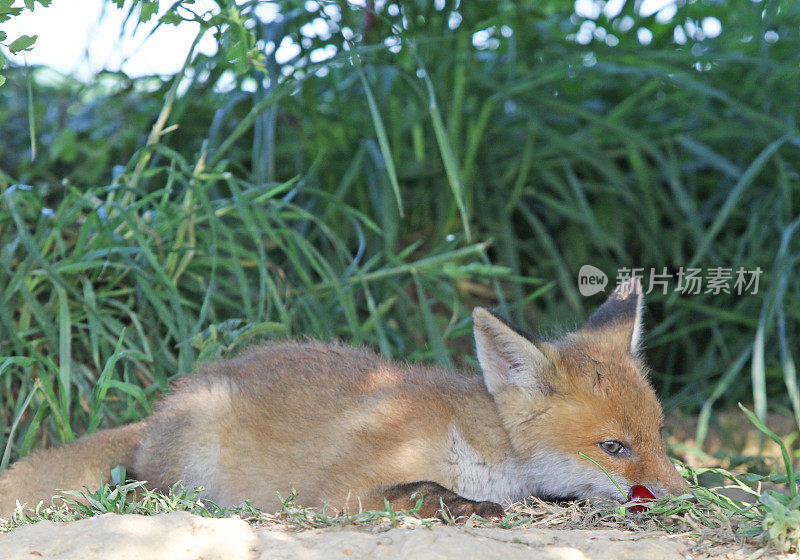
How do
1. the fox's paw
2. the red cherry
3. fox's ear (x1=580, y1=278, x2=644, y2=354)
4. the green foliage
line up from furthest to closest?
1. the green foliage
2. fox's ear (x1=580, y1=278, x2=644, y2=354)
3. the red cherry
4. the fox's paw

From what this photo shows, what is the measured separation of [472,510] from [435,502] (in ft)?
0.34

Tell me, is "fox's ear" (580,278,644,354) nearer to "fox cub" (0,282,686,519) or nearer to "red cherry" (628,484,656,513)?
"fox cub" (0,282,686,519)

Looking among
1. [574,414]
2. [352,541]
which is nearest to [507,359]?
[574,414]

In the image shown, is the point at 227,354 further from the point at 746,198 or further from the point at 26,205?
the point at 746,198

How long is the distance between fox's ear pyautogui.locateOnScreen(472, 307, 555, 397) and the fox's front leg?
436mm

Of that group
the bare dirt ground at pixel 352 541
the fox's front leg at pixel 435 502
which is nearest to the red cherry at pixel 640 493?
the bare dirt ground at pixel 352 541

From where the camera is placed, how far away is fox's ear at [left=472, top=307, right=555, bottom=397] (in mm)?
2557

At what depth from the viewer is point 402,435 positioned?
2514mm

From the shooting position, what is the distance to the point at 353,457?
2.53 meters

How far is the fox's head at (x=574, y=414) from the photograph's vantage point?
2.49 m

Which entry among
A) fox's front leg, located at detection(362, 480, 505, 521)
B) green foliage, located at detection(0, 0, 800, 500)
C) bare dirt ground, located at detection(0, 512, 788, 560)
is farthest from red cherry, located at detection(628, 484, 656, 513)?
green foliage, located at detection(0, 0, 800, 500)

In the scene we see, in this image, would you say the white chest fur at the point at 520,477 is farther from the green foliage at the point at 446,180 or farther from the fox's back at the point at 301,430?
the green foliage at the point at 446,180

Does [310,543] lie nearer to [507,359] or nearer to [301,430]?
[301,430]

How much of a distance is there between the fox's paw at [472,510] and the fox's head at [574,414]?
316 mm
